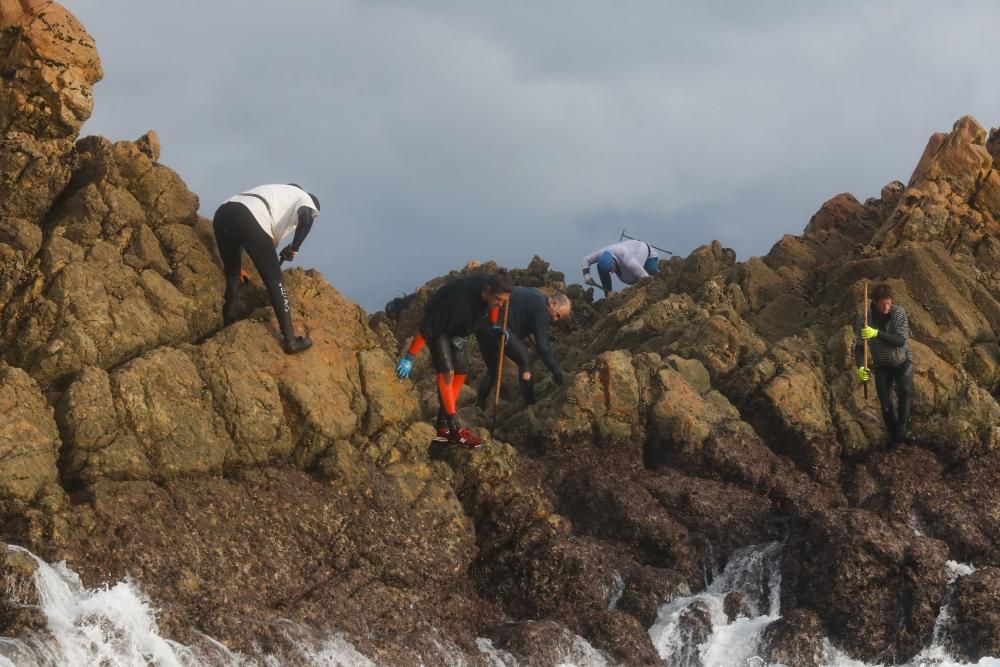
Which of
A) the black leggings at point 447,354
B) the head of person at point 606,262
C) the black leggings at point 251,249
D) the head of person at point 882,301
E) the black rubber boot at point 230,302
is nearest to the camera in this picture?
the black leggings at point 251,249

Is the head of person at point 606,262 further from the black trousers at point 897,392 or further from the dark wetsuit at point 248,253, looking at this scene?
the dark wetsuit at point 248,253

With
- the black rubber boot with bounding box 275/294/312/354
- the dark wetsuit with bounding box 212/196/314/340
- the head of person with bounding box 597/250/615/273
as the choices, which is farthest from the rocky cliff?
the head of person with bounding box 597/250/615/273

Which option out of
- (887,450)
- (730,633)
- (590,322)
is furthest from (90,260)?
(590,322)

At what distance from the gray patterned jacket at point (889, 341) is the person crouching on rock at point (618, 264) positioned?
33.0ft

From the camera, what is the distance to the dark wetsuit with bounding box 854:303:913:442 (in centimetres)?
1798

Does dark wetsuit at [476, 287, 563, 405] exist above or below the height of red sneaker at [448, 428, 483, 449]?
above

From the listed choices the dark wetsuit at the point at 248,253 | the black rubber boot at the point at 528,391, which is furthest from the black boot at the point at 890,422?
the dark wetsuit at the point at 248,253

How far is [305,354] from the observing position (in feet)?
47.5

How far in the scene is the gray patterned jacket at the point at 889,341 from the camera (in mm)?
17938

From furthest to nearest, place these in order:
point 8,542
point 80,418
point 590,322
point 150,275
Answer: point 590,322, point 150,275, point 80,418, point 8,542

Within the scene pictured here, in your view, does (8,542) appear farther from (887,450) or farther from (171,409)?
(887,450)

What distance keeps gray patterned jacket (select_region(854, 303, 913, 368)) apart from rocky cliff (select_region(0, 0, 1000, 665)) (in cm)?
95

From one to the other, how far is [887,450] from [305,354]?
9.43 metres

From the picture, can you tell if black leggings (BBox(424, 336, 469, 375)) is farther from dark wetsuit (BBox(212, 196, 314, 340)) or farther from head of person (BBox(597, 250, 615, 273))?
head of person (BBox(597, 250, 615, 273))
